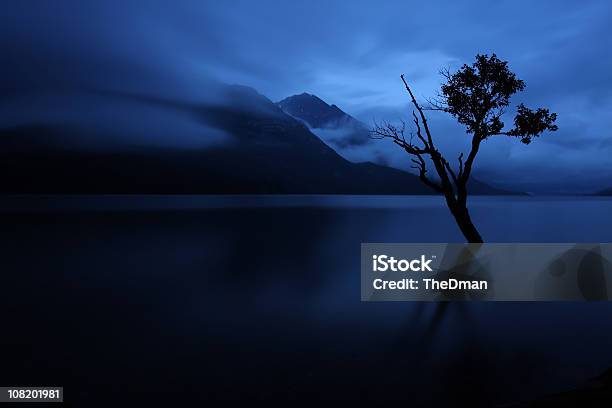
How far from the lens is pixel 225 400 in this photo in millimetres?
9453

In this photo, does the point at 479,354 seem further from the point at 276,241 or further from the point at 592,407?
the point at 276,241

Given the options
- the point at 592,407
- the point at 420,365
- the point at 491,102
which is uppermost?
the point at 491,102

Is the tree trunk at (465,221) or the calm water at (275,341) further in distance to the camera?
the tree trunk at (465,221)

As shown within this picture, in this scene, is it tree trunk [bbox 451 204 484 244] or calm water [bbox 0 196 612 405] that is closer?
calm water [bbox 0 196 612 405]

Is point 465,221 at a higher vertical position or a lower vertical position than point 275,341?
higher

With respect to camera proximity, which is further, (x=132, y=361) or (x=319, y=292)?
(x=319, y=292)

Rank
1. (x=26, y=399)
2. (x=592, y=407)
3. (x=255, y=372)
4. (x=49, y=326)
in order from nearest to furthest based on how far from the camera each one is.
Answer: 1. (x=592, y=407)
2. (x=26, y=399)
3. (x=255, y=372)
4. (x=49, y=326)

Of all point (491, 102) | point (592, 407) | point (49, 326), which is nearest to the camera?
point (592, 407)

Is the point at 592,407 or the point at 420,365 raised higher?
the point at 592,407

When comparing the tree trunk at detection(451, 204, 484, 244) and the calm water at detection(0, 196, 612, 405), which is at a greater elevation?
the tree trunk at detection(451, 204, 484, 244)

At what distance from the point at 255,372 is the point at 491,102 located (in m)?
17.3

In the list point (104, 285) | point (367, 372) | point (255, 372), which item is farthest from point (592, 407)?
point (104, 285)

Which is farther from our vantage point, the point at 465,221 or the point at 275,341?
the point at 465,221

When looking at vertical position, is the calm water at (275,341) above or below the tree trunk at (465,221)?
below
